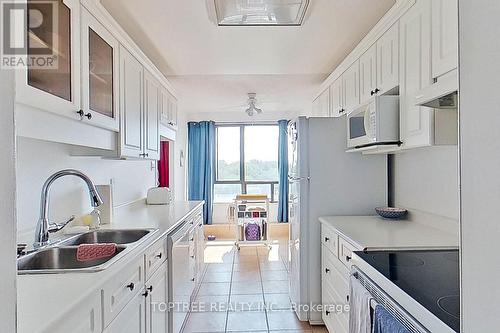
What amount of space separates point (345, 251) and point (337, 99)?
5.98 ft

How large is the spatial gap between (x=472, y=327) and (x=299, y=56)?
3.15 m

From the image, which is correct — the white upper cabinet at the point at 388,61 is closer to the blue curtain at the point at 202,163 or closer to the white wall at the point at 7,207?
the white wall at the point at 7,207

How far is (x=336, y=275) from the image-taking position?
246 centimetres

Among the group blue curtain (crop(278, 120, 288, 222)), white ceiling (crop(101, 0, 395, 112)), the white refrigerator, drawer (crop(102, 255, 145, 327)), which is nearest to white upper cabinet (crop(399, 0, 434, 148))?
white ceiling (crop(101, 0, 395, 112))

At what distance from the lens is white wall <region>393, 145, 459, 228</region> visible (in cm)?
211

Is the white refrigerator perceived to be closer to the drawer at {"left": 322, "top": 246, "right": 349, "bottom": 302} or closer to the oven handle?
the drawer at {"left": 322, "top": 246, "right": 349, "bottom": 302}

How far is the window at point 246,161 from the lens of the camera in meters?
7.04

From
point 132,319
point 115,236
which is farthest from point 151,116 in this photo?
point 132,319

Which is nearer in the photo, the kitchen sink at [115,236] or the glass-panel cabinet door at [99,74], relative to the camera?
the glass-panel cabinet door at [99,74]

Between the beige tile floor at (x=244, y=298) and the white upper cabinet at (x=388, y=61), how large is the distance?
203cm

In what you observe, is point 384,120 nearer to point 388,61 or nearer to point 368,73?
point 388,61

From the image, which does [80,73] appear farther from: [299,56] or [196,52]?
[299,56]

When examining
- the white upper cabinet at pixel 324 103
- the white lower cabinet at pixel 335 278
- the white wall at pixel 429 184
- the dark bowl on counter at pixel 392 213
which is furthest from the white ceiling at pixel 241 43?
the white lower cabinet at pixel 335 278

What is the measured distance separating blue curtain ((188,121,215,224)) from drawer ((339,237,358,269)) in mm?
4663
